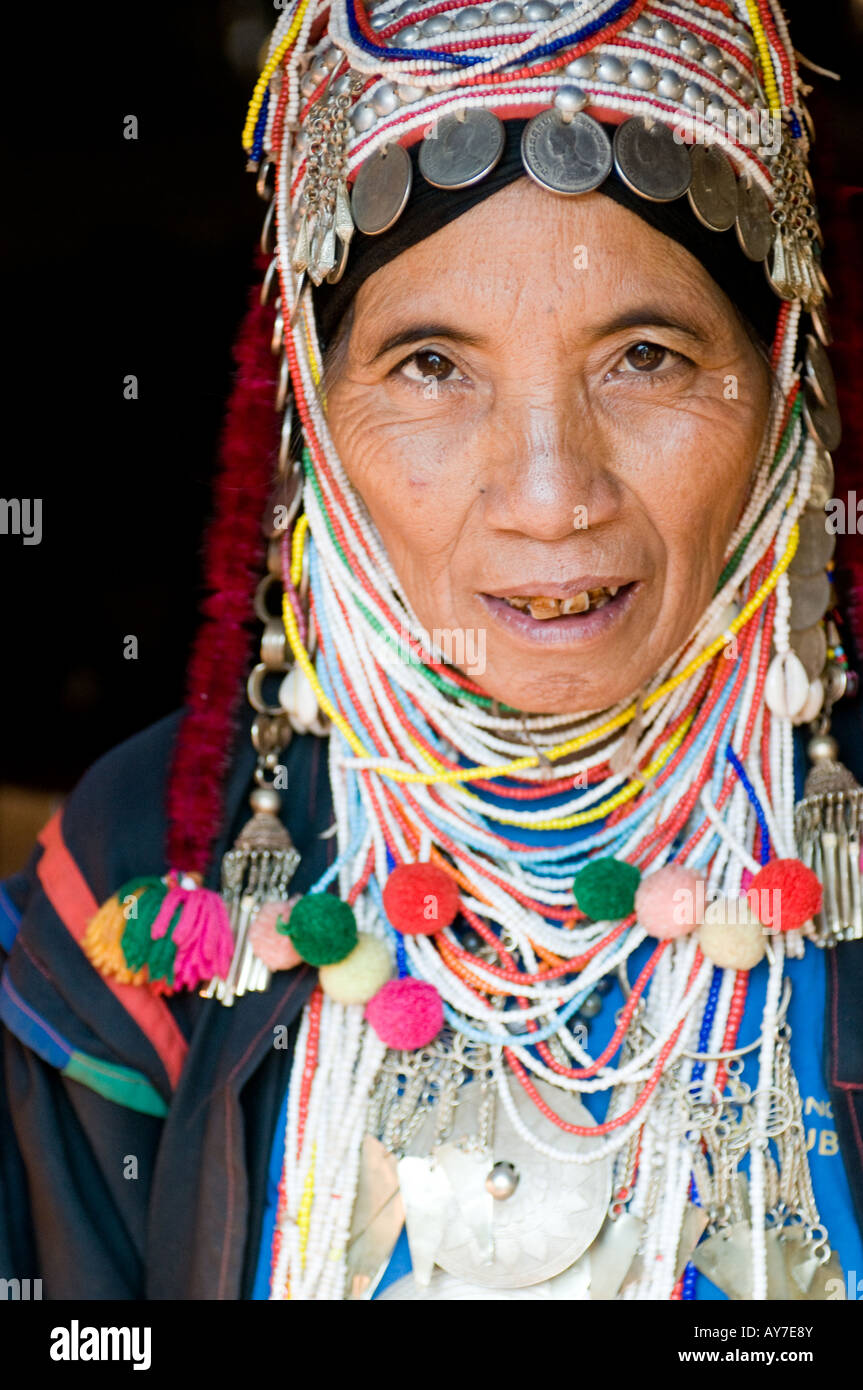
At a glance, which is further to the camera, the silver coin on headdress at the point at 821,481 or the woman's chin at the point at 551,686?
the silver coin on headdress at the point at 821,481

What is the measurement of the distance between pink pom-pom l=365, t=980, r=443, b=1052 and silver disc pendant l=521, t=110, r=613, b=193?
3.05ft

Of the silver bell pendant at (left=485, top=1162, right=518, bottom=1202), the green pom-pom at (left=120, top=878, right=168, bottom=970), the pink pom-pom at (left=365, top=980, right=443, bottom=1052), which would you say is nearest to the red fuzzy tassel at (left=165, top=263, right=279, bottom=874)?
the green pom-pom at (left=120, top=878, right=168, bottom=970)

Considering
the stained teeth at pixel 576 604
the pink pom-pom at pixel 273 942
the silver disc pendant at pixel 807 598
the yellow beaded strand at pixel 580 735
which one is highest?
the silver disc pendant at pixel 807 598

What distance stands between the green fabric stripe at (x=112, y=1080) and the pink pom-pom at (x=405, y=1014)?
32cm

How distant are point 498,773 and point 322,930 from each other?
0.30m

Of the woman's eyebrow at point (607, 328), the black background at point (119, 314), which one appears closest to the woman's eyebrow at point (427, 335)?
the woman's eyebrow at point (607, 328)

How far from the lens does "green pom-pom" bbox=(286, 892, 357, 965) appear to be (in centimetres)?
186

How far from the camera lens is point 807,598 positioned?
6.61 ft

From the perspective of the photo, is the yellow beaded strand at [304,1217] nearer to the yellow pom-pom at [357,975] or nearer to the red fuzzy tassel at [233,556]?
the yellow pom-pom at [357,975]

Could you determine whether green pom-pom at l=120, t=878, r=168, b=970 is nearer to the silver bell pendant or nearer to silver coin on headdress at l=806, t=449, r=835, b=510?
the silver bell pendant

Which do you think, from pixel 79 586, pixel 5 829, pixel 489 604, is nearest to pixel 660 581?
pixel 489 604

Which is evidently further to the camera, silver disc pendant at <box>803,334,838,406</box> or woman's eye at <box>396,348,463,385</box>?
silver disc pendant at <box>803,334,838,406</box>

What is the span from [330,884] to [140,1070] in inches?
13.0

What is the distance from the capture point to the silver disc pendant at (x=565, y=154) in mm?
1712
